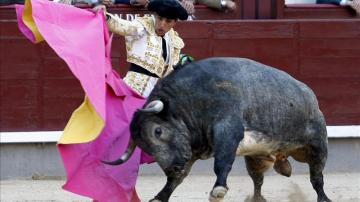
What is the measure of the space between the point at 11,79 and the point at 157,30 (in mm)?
2973

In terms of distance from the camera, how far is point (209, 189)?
954 cm

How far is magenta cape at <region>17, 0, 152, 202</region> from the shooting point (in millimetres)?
7074

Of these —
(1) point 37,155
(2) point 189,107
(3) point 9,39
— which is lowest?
(1) point 37,155

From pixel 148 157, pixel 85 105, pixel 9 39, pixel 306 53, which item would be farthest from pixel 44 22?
pixel 306 53

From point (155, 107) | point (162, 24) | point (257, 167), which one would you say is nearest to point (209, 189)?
point (257, 167)

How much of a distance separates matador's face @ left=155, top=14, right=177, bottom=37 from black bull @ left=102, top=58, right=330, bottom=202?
0.40m

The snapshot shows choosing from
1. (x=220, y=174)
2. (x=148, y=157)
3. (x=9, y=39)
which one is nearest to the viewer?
(x=220, y=174)

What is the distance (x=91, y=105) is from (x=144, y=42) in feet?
2.56

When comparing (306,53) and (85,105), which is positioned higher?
(85,105)

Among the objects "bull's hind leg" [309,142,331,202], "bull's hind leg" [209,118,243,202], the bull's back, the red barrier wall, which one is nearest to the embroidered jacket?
the bull's back

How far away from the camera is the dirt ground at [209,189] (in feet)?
29.6

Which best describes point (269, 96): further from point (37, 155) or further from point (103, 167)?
point (37, 155)

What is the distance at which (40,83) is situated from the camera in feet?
34.0

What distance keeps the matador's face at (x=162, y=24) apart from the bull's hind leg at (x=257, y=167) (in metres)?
0.90
